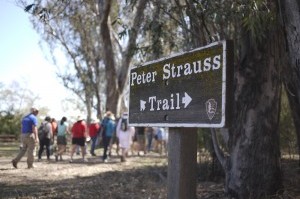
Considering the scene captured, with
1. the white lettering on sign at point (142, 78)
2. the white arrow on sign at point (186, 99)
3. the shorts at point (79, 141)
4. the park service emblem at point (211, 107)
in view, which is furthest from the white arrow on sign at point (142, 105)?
the shorts at point (79, 141)

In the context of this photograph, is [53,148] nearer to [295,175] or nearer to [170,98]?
[295,175]

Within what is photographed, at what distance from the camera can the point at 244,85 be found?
23.9 ft

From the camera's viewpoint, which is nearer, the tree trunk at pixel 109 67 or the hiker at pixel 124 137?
the hiker at pixel 124 137

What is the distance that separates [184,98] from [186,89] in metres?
0.08

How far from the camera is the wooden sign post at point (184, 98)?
3688mm

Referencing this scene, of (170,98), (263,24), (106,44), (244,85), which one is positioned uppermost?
(106,44)

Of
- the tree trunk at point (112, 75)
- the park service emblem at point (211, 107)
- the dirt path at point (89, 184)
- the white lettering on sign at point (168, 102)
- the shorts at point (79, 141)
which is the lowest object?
the dirt path at point (89, 184)

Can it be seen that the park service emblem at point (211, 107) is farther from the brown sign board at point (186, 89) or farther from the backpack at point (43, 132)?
the backpack at point (43, 132)

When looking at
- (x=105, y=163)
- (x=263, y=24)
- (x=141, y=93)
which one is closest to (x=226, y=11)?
(x=263, y=24)

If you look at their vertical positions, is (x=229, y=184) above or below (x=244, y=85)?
below

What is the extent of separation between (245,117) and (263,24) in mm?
1474

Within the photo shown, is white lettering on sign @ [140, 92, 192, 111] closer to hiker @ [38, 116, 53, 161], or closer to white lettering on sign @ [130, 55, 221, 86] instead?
white lettering on sign @ [130, 55, 221, 86]

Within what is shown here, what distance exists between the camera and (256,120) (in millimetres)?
7168

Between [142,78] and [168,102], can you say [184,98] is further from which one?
[142,78]
